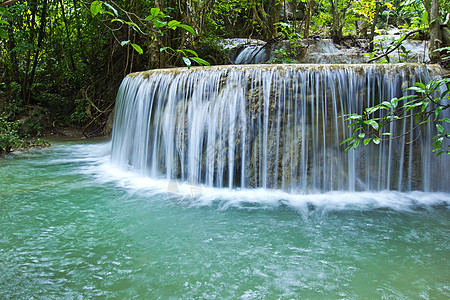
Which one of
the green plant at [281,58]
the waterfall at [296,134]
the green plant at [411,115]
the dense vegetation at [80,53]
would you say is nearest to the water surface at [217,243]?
the waterfall at [296,134]

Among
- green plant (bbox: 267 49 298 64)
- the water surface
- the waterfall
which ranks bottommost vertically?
the water surface

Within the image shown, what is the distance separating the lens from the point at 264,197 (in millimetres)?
4289

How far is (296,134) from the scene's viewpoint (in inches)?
182

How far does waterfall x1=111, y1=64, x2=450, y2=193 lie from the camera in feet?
14.8

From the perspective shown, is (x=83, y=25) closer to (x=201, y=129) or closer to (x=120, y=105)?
(x=120, y=105)

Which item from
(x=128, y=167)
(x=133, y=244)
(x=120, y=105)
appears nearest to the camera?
(x=133, y=244)

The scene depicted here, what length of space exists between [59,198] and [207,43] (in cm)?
671

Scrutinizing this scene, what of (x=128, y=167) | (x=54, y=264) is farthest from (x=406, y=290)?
(x=128, y=167)

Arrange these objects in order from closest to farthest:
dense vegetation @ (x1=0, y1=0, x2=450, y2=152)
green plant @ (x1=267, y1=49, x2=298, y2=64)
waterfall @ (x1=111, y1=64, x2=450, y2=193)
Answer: waterfall @ (x1=111, y1=64, x2=450, y2=193)
green plant @ (x1=267, y1=49, x2=298, y2=64)
dense vegetation @ (x1=0, y1=0, x2=450, y2=152)

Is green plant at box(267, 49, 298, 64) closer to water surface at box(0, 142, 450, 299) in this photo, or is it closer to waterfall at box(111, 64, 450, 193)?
waterfall at box(111, 64, 450, 193)

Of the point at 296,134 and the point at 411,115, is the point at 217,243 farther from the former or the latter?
the point at 296,134

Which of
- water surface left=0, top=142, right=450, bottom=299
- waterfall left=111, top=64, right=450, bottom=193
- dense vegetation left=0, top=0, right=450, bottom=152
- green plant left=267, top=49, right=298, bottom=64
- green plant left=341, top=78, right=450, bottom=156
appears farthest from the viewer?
dense vegetation left=0, top=0, right=450, bottom=152

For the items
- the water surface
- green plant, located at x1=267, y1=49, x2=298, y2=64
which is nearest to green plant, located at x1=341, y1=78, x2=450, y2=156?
the water surface

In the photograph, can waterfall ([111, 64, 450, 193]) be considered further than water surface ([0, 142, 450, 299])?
Yes
